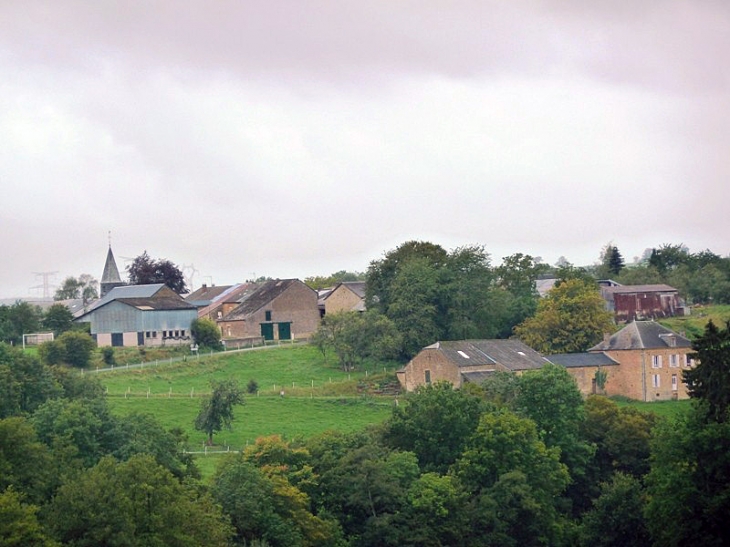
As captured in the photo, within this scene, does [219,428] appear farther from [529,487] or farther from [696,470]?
[696,470]

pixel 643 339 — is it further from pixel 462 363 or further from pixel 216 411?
pixel 216 411

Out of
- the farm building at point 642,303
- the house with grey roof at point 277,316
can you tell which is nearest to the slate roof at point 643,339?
the farm building at point 642,303

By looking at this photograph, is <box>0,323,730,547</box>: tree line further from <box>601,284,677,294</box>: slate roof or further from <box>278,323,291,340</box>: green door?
<box>601,284,677,294</box>: slate roof

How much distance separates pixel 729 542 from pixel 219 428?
2707 centimetres

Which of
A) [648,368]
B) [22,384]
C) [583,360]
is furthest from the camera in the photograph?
[583,360]

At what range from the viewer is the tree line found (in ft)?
142

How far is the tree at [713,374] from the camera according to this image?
53.3 meters

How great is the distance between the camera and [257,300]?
10481cm

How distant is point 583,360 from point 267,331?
29.0 m

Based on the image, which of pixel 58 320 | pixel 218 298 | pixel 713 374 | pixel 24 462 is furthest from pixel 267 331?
pixel 24 462

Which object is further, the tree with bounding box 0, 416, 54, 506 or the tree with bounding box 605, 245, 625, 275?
the tree with bounding box 605, 245, 625, 275

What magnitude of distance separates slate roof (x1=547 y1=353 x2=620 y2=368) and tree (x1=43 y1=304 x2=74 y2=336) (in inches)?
1461

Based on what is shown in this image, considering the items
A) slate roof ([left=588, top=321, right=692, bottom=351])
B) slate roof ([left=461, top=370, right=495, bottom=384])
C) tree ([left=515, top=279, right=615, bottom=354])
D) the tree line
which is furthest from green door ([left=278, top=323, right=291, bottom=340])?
the tree line

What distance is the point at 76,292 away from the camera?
17562cm
